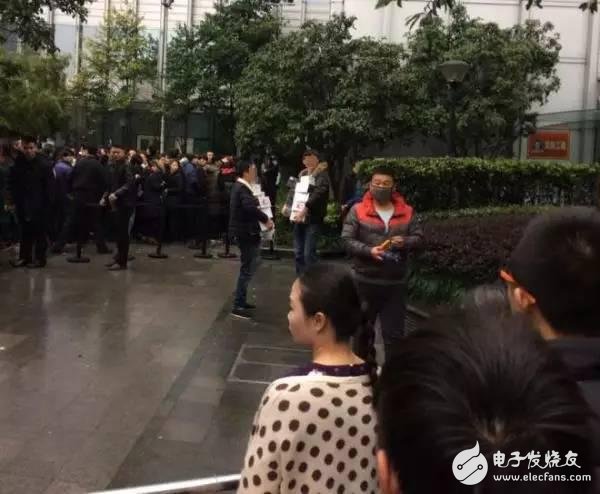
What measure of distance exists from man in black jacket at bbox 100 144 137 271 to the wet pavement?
2.00ft

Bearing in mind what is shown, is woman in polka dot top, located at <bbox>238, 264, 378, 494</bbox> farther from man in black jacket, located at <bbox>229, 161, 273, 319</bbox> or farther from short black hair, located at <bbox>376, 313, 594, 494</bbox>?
man in black jacket, located at <bbox>229, 161, 273, 319</bbox>

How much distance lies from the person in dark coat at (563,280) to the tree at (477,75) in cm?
1595

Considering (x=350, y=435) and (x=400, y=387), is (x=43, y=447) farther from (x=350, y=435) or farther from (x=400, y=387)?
(x=400, y=387)

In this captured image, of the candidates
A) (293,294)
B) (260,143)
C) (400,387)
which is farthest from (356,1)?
(400,387)

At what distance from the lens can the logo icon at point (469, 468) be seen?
0.90 m

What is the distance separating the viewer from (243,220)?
8188 millimetres

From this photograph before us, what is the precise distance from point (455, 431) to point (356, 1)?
23.2 m

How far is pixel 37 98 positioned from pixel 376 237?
67.3 ft

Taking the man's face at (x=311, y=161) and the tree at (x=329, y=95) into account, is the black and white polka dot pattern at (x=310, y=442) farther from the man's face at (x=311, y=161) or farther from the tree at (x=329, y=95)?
the tree at (x=329, y=95)

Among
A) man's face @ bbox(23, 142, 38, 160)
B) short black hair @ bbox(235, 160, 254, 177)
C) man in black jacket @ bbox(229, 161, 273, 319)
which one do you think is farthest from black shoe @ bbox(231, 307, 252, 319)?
man's face @ bbox(23, 142, 38, 160)

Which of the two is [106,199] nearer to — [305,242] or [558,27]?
[305,242]

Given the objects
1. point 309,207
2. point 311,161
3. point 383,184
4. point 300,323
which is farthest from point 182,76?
point 300,323

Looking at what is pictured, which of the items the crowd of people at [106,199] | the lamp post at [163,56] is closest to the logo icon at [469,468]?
the crowd of people at [106,199]

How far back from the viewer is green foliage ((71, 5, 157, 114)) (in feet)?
88.9
